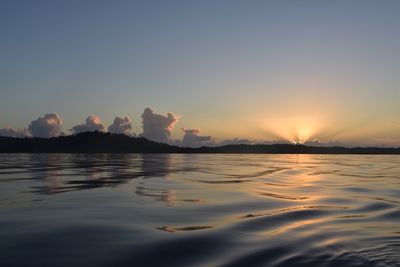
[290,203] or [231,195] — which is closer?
[290,203]

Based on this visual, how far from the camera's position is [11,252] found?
8117 mm

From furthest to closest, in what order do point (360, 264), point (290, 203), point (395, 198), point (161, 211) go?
point (395, 198) → point (290, 203) → point (161, 211) → point (360, 264)

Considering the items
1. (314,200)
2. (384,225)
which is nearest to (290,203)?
(314,200)

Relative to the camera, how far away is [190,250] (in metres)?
8.48

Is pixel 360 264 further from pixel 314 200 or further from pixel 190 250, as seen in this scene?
pixel 314 200

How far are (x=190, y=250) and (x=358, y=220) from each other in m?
6.55

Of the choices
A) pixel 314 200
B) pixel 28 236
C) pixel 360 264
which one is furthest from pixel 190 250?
pixel 314 200

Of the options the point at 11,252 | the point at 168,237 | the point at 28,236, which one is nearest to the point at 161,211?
the point at 168,237

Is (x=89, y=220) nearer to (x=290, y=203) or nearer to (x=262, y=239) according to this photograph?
(x=262, y=239)

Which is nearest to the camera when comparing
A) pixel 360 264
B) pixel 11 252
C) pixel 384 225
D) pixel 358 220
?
pixel 360 264

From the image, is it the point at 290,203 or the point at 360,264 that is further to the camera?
the point at 290,203

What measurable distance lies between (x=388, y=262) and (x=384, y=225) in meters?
4.62

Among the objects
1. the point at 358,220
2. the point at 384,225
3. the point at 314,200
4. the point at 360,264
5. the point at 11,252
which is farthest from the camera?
the point at 314,200

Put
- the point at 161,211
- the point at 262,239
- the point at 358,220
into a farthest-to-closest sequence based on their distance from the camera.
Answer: the point at 161,211 → the point at 358,220 → the point at 262,239
